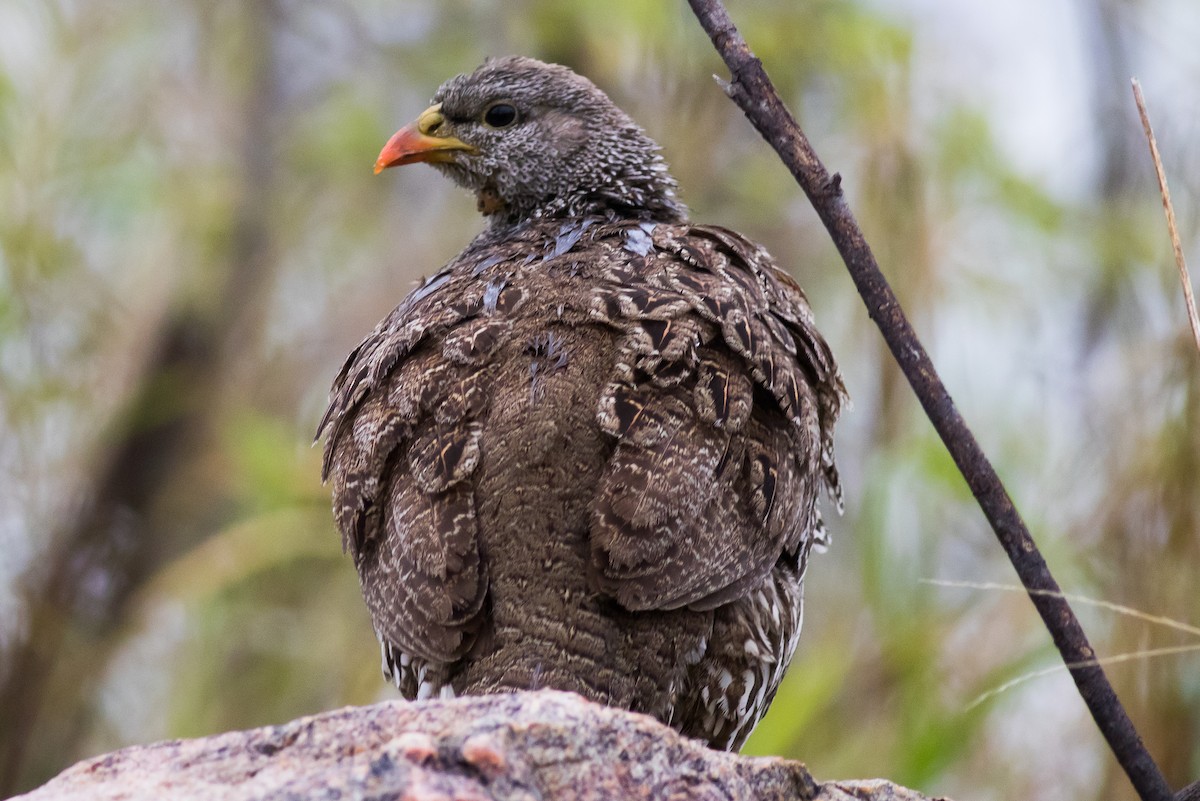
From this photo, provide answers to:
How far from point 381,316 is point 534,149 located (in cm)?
415

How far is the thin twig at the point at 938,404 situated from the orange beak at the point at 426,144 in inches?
91.3

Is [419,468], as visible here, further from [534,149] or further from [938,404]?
[534,149]

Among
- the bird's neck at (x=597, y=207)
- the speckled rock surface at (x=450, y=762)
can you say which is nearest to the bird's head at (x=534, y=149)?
the bird's neck at (x=597, y=207)

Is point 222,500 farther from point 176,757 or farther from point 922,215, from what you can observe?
point 176,757

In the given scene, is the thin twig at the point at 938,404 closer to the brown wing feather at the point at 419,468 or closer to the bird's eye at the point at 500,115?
the brown wing feather at the point at 419,468

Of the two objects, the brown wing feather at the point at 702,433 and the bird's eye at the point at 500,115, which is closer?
the brown wing feather at the point at 702,433

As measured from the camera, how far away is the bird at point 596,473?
145 inches

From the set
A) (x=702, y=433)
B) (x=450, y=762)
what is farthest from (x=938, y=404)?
(x=450, y=762)

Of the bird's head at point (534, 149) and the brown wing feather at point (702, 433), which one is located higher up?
the bird's head at point (534, 149)

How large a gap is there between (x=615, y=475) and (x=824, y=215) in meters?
0.94

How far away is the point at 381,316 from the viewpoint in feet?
30.8

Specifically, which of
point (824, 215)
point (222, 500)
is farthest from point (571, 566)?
point (222, 500)

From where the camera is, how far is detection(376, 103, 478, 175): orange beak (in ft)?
18.0

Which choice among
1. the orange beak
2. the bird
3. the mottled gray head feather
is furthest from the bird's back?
the orange beak
